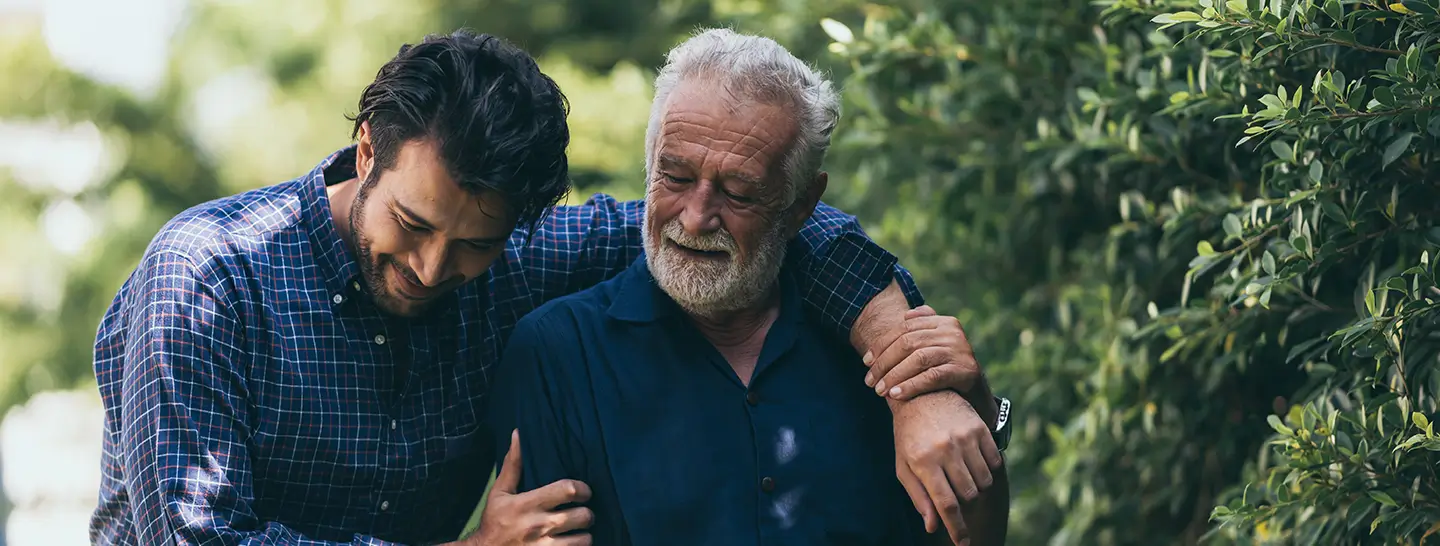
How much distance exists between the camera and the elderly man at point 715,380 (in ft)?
7.82

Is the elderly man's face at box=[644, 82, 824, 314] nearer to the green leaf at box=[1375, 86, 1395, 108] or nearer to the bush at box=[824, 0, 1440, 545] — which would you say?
the bush at box=[824, 0, 1440, 545]

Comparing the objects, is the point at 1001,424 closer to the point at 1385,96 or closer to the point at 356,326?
the point at 1385,96

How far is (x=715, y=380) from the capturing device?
2514mm

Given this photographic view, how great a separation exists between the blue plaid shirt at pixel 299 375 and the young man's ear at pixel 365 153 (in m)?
0.12

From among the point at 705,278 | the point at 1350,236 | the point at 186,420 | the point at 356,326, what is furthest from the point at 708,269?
the point at 1350,236

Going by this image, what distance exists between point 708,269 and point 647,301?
17 centimetres

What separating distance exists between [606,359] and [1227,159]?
4.33 feet

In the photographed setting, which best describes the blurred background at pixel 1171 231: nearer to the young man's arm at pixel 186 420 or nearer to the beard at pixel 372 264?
the beard at pixel 372 264

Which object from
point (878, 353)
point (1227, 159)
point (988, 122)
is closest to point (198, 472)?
point (878, 353)

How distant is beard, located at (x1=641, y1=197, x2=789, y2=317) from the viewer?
2414 mm

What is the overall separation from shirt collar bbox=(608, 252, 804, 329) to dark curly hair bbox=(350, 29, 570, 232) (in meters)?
0.24

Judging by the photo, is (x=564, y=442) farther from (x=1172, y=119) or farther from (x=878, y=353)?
(x=1172, y=119)

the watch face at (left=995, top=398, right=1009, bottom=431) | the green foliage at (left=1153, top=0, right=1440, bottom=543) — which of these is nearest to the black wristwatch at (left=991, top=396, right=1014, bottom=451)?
the watch face at (left=995, top=398, right=1009, bottom=431)

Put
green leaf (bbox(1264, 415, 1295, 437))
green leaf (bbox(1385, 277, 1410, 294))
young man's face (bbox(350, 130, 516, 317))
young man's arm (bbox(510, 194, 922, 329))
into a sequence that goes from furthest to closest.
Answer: young man's arm (bbox(510, 194, 922, 329)) → green leaf (bbox(1264, 415, 1295, 437)) → young man's face (bbox(350, 130, 516, 317)) → green leaf (bbox(1385, 277, 1410, 294))
